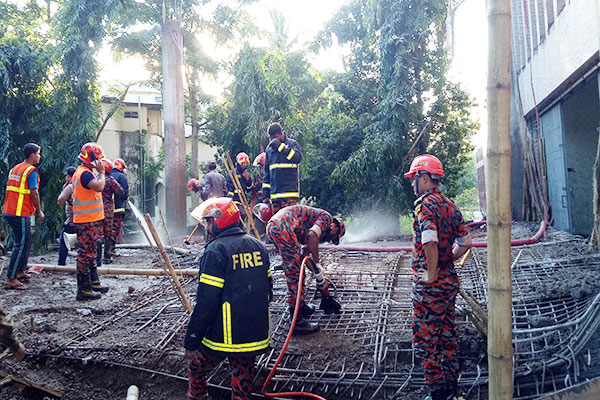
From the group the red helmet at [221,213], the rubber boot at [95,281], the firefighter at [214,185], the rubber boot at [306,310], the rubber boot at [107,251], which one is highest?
the firefighter at [214,185]

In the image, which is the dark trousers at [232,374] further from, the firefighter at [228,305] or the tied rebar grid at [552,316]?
the tied rebar grid at [552,316]

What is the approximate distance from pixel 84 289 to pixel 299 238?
319 centimetres

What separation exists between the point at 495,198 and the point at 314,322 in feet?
10.9

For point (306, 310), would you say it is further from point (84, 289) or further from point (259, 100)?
point (259, 100)

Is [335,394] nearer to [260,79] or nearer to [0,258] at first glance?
[0,258]

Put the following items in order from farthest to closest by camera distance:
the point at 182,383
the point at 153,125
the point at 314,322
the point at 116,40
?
the point at 153,125
the point at 116,40
the point at 314,322
the point at 182,383

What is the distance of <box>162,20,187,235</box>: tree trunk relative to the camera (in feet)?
45.9

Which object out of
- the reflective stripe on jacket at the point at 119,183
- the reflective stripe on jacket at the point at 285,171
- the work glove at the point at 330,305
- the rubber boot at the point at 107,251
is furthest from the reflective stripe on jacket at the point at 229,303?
the rubber boot at the point at 107,251

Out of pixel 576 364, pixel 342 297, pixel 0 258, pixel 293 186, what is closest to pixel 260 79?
pixel 293 186

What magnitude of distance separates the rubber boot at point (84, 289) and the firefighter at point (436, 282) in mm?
4524

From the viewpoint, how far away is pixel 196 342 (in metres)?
3.04

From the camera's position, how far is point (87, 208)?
6.07 meters

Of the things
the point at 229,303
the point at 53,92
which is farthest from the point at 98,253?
the point at 53,92

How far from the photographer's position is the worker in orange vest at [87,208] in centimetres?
595
